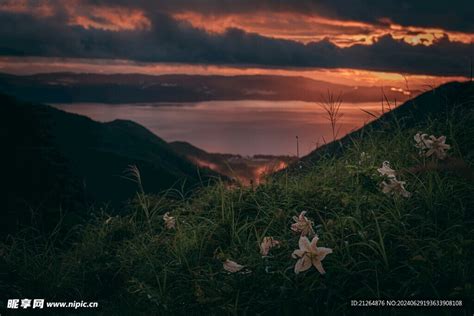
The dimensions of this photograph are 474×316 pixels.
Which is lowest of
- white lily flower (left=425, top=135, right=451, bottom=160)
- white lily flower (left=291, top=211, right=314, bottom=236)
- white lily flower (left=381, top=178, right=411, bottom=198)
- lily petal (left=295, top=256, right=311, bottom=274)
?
lily petal (left=295, top=256, right=311, bottom=274)

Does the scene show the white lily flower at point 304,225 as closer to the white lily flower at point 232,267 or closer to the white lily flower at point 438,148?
the white lily flower at point 232,267

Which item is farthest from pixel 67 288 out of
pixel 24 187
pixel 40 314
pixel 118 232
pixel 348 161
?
pixel 24 187

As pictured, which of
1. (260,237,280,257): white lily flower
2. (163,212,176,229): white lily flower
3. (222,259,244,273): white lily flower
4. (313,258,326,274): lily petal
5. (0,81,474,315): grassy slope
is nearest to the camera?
(313,258,326,274): lily petal

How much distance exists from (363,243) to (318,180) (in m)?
2.11

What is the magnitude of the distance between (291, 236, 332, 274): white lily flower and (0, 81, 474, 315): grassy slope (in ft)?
0.76

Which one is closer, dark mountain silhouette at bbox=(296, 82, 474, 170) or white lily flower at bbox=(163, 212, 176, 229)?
white lily flower at bbox=(163, 212, 176, 229)

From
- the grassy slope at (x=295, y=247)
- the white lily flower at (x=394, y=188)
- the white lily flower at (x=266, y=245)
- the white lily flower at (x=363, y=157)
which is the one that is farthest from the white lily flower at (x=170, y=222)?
the white lily flower at (x=394, y=188)

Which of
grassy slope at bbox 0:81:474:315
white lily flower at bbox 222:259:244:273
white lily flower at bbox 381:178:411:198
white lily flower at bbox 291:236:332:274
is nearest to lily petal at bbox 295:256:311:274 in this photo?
white lily flower at bbox 291:236:332:274

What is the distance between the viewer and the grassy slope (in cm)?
412

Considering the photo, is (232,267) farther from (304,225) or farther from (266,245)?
(304,225)

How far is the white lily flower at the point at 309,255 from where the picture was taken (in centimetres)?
395

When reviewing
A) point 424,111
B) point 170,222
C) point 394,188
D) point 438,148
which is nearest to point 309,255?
point 394,188

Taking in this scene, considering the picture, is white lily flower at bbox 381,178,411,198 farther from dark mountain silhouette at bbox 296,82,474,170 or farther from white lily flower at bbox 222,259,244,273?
dark mountain silhouette at bbox 296,82,474,170

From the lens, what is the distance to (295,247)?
15.4 feet
